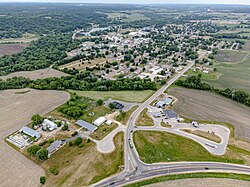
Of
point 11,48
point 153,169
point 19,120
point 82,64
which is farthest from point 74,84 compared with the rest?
point 11,48

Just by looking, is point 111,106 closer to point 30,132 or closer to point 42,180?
point 30,132

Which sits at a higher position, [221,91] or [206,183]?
[221,91]

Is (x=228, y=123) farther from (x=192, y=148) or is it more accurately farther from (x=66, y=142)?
(x=66, y=142)

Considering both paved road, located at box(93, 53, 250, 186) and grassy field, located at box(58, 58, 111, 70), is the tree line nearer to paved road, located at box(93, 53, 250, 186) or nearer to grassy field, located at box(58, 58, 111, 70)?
grassy field, located at box(58, 58, 111, 70)

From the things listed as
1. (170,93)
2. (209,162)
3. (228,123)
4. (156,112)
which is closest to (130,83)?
(170,93)

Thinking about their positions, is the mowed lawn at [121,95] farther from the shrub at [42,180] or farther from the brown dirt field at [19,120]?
the shrub at [42,180]

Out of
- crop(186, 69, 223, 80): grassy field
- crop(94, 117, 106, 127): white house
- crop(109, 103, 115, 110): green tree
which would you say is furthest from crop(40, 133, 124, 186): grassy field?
crop(186, 69, 223, 80): grassy field
